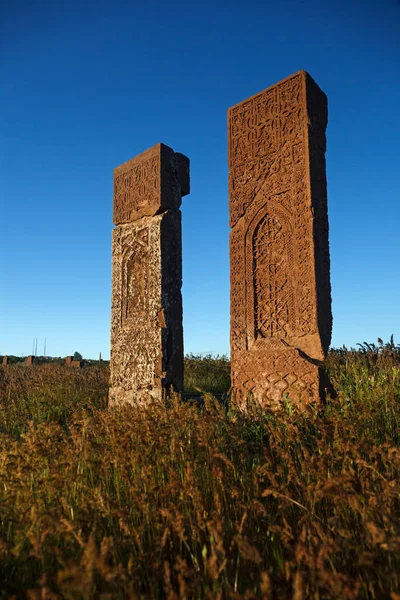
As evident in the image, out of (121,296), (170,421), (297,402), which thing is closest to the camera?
(170,421)

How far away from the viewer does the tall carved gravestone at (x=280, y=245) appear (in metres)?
5.38

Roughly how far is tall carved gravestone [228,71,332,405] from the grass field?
0.45 m

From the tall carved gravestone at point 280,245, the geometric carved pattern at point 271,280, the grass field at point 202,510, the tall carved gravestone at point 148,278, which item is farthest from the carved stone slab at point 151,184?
the grass field at point 202,510

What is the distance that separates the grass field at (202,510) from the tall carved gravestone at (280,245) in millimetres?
454

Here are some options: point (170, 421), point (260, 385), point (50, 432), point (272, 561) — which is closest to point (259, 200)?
point (260, 385)

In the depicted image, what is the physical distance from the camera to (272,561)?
2469 millimetres

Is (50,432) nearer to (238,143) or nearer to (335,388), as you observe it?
(335,388)

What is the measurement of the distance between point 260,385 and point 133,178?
4.11 metres

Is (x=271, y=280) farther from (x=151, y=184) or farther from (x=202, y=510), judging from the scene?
(x=202, y=510)

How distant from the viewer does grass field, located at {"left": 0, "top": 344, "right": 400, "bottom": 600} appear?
1.79 metres

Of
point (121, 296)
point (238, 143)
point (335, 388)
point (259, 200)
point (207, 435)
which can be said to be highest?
point (238, 143)

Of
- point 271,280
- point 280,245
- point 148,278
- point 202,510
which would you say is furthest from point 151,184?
point 202,510

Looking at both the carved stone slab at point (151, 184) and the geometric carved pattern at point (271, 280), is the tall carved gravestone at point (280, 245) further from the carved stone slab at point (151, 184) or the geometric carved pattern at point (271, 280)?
the carved stone slab at point (151, 184)

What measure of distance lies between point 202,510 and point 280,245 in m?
3.84
